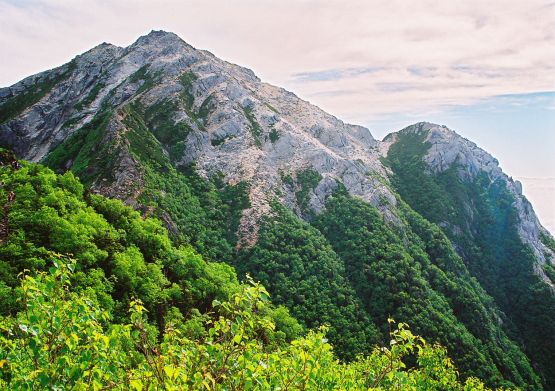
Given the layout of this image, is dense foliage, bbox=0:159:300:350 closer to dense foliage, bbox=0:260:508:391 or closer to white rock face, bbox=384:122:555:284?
dense foliage, bbox=0:260:508:391

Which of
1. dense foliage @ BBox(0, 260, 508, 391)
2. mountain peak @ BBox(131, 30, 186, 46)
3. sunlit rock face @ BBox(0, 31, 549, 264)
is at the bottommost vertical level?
dense foliage @ BBox(0, 260, 508, 391)

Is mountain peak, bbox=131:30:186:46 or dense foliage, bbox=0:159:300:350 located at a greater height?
mountain peak, bbox=131:30:186:46

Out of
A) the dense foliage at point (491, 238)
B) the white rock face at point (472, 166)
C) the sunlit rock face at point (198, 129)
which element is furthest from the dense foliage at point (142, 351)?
the white rock face at point (472, 166)

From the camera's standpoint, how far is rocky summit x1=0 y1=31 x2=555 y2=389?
280ft

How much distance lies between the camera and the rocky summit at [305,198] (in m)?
85.3

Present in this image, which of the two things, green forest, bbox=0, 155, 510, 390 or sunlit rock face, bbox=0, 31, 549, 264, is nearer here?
green forest, bbox=0, 155, 510, 390

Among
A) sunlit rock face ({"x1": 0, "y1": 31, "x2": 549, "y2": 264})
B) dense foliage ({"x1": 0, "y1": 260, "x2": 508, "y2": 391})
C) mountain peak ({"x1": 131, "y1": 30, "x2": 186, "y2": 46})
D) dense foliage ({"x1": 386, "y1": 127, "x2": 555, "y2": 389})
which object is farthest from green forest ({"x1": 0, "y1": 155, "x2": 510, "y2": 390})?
mountain peak ({"x1": 131, "y1": 30, "x2": 186, "y2": 46})

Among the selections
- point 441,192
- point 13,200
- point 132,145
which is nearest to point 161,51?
point 132,145

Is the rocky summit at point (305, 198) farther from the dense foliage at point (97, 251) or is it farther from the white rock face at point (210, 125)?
the dense foliage at point (97, 251)

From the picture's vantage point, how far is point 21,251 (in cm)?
3164

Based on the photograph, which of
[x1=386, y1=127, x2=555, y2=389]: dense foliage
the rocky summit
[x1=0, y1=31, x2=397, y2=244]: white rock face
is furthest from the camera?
[x1=0, y1=31, x2=397, y2=244]: white rock face

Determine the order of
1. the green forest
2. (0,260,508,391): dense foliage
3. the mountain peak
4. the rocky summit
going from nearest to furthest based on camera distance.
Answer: (0,260,508,391): dense foliage < the green forest < the rocky summit < the mountain peak

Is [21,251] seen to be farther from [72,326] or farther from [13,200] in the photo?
[72,326]

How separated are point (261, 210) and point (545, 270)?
5253 inches
